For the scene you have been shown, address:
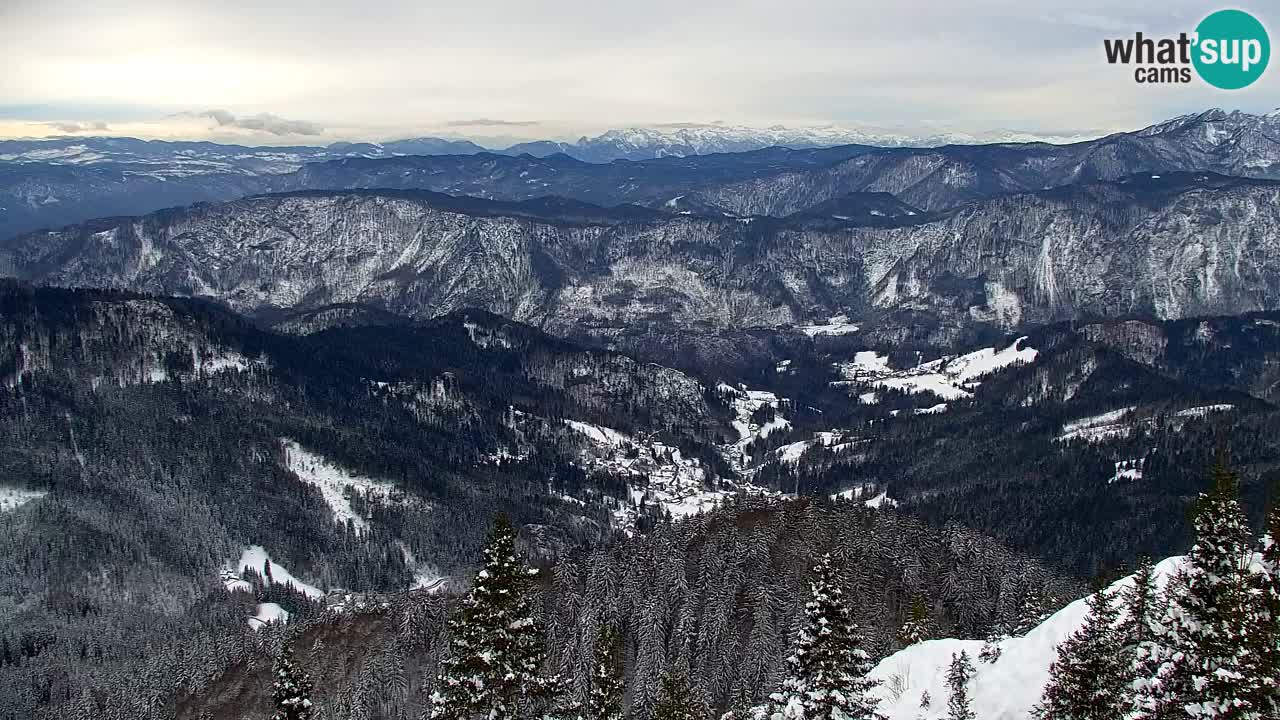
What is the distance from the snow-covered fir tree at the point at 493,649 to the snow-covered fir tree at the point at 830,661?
485 inches

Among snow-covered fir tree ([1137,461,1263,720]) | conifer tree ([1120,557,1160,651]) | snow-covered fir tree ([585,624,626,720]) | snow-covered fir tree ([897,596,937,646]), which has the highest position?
snow-covered fir tree ([1137,461,1263,720])

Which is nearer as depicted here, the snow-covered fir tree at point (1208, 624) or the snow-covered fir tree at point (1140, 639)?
the snow-covered fir tree at point (1208, 624)

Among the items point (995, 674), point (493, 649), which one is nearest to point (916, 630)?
point (995, 674)

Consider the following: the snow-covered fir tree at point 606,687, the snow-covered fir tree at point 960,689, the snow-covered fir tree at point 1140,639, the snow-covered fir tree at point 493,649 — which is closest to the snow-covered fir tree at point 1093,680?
the snow-covered fir tree at point 1140,639

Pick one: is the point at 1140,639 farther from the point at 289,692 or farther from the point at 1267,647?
the point at 289,692

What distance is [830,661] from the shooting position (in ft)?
125

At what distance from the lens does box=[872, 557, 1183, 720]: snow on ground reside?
57281 millimetres

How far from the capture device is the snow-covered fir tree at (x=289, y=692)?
43531 millimetres

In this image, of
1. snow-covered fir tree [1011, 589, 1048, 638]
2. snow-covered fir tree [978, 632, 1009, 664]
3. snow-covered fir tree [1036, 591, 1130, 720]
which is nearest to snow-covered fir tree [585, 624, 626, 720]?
snow-covered fir tree [1036, 591, 1130, 720]

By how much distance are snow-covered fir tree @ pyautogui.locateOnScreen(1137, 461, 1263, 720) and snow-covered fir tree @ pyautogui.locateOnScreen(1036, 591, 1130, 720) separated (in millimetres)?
1195

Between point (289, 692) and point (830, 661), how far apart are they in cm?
2841

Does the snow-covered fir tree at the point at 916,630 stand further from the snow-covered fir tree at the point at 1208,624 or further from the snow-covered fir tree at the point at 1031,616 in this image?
the snow-covered fir tree at the point at 1208,624

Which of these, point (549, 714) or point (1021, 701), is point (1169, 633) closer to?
point (1021, 701)

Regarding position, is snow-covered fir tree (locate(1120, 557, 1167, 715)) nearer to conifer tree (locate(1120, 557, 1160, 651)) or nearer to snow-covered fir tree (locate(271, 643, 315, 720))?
conifer tree (locate(1120, 557, 1160, 651))
